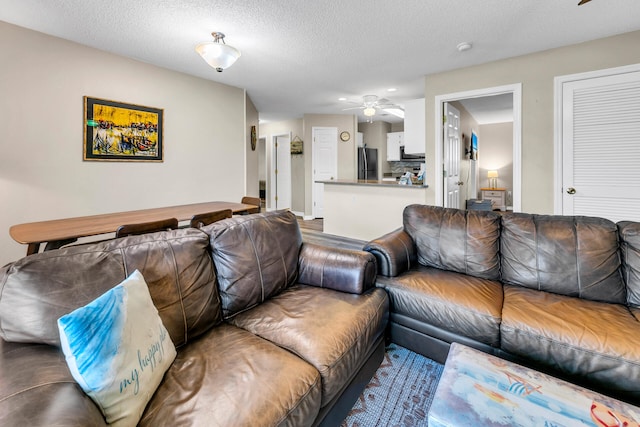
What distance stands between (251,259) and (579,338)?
166 cm

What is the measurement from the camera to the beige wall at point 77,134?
8.70ft

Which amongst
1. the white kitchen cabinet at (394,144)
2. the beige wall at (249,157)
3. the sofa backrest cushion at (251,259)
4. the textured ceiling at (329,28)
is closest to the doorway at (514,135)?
the textured ceiling at (329,28)

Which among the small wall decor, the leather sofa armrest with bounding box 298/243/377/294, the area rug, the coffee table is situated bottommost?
the area rug

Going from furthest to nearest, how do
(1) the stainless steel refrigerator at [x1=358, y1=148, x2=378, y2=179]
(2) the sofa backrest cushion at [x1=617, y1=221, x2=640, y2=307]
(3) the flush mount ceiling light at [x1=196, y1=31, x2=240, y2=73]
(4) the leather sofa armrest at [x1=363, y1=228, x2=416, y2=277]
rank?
(1) the stainless steel refrigerator at [x1=358, y1=148, x2=378, y2=179] < (3) the flush mount ceiling light at [x1=196, y1=31, x2=240, y2=73] < (4) the leather sofa armrest at [x1=363, y1=228, x2=416, y2=277] < (2) the sofa backrest cushion at [x1=617, y1=221, x2=640, y2=307]

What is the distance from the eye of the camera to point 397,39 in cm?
292

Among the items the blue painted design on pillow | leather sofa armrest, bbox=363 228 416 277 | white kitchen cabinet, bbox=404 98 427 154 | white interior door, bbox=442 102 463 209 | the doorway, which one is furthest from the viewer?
white kitchen cabinet, bbox=404 98 427 154

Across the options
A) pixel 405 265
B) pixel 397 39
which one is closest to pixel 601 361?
pixel 405 265

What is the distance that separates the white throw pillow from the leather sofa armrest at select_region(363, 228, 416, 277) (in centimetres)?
146

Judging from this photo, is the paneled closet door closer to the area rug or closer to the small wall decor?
the area rug

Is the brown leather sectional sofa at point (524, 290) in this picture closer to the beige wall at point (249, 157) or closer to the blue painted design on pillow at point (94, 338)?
the blue painted design on pillow at point (94, 338)

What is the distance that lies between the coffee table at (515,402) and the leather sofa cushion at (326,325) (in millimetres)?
400

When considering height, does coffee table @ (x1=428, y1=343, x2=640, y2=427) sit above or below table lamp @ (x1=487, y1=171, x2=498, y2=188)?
below

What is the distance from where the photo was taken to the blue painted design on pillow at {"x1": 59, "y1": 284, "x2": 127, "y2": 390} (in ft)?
2.62

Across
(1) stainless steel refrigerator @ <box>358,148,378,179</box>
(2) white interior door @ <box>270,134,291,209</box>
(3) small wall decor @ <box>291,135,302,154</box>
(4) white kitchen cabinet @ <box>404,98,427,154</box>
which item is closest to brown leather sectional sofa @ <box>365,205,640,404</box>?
(4) white kitchen cabinet @ <box>404,98,427,154</box>
